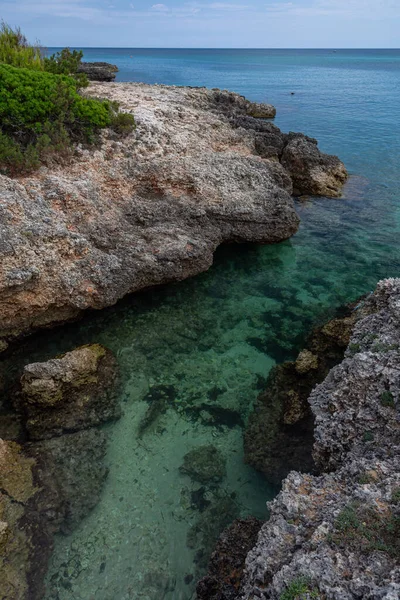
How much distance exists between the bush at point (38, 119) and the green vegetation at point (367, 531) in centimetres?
1242

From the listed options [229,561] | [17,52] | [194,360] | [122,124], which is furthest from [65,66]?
[229,561]

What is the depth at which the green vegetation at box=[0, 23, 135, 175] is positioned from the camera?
40.5ft

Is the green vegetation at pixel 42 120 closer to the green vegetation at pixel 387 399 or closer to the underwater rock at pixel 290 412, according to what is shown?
the underwater rock at pixel 290 412

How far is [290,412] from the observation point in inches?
380

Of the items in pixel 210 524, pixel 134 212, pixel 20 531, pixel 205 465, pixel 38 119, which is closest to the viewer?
pixel 20 531

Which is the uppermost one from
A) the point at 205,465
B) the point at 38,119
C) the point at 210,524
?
the point at 38,119

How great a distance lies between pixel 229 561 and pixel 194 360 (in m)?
5.70

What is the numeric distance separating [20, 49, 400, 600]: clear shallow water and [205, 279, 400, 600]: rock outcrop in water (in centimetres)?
190

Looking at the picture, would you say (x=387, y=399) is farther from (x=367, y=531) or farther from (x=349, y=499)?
(x=367, y=531)

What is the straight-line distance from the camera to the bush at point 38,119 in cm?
1233

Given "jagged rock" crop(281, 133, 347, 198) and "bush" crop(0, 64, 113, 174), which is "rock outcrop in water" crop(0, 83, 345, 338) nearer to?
"bush" crop(0, 64, 113, 174)

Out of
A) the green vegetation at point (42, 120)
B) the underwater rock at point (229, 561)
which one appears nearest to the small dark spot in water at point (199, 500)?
the underwater rock at point (229, 561)

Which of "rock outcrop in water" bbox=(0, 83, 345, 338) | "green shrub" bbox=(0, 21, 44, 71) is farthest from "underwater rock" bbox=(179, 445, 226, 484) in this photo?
"green shrub" bbox=(0, 21, 44, 71)

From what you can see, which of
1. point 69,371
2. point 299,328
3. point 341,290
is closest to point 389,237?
point 341,290
